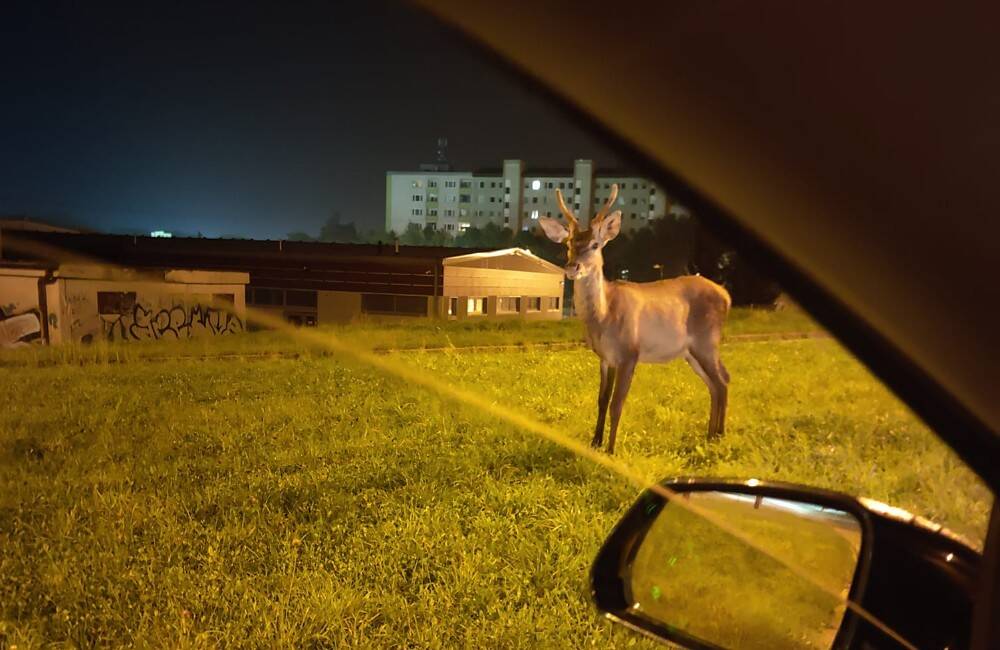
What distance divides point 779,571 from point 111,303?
27834 mm

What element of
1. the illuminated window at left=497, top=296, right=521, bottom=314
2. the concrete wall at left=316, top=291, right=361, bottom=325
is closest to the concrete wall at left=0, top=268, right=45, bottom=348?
the concrete wall at left=316, top=291, right=361, bottom=325

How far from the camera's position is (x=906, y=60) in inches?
53.4

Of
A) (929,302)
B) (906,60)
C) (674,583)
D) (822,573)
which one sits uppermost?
(906,60)

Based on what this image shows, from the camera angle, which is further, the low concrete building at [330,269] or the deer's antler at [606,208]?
the low concrete building at [330,269]

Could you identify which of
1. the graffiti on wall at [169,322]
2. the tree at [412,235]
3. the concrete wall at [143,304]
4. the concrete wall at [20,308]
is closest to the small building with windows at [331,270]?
the concrete wall at [143,304]

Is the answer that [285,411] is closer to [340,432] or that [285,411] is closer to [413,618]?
[340,432]

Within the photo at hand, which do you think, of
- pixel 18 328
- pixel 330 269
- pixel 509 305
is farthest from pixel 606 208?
pixel 509 305

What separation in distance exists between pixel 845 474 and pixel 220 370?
1037cm

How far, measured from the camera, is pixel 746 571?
2.80m

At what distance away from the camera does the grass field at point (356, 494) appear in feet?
10.8

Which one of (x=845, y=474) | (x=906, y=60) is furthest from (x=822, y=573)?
(x=845, y=474)

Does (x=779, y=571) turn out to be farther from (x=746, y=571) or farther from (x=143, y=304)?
(x=143, y=304)

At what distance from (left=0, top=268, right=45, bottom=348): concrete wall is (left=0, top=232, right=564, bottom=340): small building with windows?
11745 mm

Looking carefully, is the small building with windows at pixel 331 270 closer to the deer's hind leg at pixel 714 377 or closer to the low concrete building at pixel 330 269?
the low concrete building at pixel 330 269
